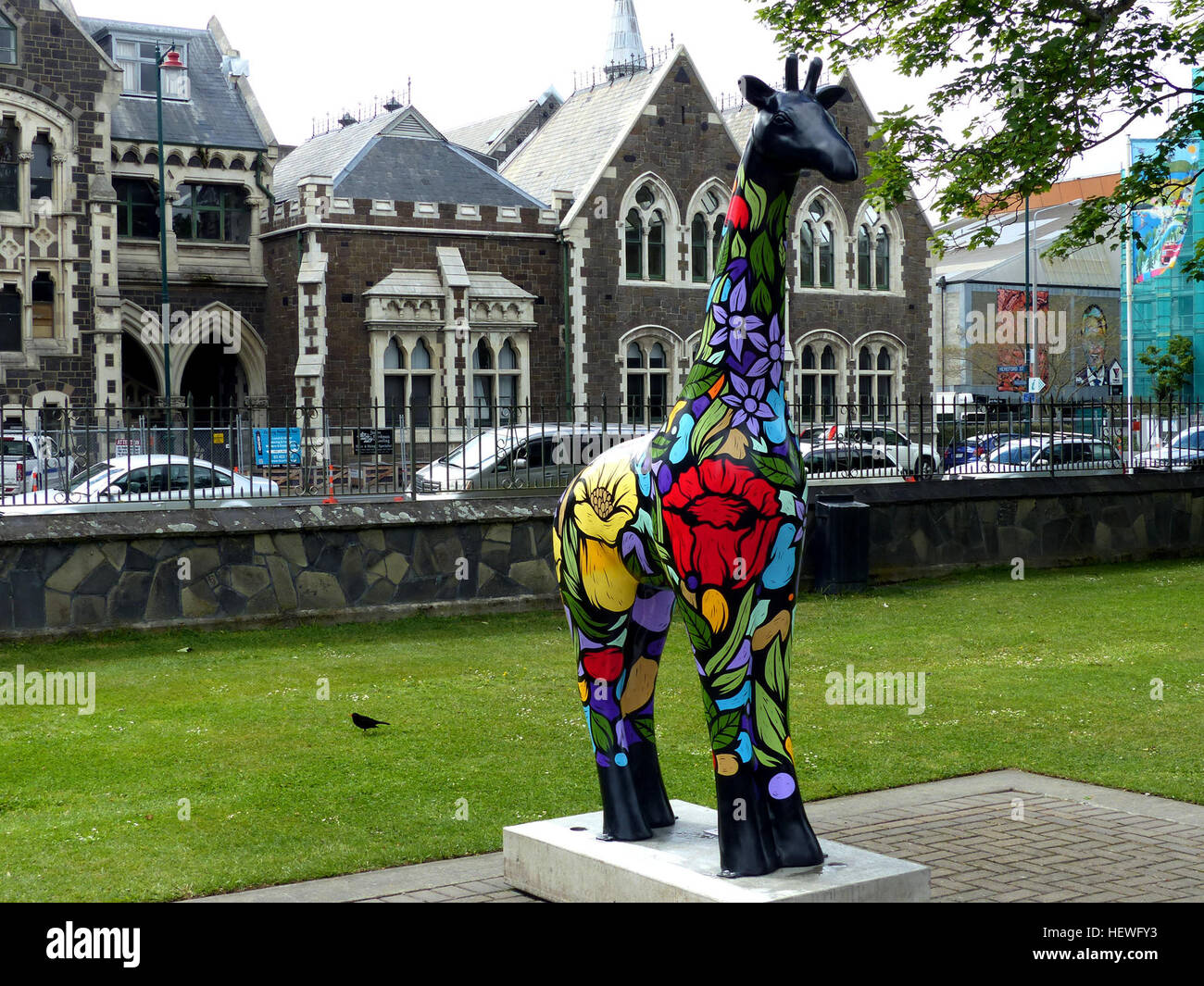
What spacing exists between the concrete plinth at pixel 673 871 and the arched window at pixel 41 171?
31.6 m

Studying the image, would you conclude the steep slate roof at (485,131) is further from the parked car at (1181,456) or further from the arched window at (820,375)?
the parked car at (1181,456)

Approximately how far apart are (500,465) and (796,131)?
10914mm

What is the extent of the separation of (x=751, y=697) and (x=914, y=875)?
36.3 inches

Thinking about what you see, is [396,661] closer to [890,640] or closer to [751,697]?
[890,640]

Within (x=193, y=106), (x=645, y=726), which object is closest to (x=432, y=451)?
(x=645, y=726)

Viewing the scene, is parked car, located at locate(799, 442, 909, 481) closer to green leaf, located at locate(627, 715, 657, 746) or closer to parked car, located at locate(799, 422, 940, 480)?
parked car, located at locate(799, 422, 940, 480)

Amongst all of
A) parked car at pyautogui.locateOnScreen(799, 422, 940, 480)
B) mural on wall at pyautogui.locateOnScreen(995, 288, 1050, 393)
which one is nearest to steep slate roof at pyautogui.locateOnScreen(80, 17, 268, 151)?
parked car at pyautogui.locateOnScreen(799, 422, 940, 480)

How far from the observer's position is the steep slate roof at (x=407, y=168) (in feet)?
121

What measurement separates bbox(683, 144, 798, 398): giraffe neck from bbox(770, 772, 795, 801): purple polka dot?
1448mm

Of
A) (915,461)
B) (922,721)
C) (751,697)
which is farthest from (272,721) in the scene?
(915,461)

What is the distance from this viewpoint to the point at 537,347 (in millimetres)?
38219

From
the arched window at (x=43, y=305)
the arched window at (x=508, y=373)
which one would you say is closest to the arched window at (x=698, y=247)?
the arched window at (x=508, y=373)

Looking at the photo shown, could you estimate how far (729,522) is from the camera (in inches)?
197

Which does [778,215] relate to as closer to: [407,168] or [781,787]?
[781,787]
